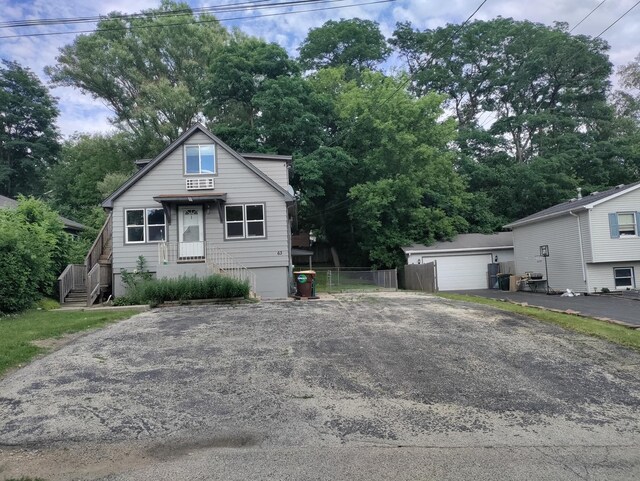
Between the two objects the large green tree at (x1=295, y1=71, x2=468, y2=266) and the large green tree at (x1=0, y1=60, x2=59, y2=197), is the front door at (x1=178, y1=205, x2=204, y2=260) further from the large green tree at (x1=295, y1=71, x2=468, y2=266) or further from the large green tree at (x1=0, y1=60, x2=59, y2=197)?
the large green tree at (x1=0, y1=60, x2=59, y2=197)

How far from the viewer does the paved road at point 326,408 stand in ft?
13.0

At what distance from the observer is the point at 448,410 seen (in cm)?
521

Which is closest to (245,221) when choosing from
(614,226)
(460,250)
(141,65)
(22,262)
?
(22,262)

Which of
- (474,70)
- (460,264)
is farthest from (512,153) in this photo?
(460,264)

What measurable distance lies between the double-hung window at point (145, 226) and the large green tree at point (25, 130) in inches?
1312

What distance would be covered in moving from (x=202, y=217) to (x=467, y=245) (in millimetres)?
18709

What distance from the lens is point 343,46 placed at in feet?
146

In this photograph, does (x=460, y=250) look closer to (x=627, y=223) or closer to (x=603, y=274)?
(x=603, y=274)

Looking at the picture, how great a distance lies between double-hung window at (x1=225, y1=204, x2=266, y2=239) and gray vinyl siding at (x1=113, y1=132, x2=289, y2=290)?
208 millimetres

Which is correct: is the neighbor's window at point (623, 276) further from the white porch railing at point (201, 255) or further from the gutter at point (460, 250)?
the white porch railing at point (201, 255)

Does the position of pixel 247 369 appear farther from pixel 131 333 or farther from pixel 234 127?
pixel 234 127

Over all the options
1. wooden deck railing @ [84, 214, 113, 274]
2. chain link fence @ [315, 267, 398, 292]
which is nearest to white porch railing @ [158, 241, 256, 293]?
wooden deck railing @ [84, 214, 113, 274]

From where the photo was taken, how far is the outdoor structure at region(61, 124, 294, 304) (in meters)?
18.9

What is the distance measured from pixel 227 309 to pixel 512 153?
131 ft
